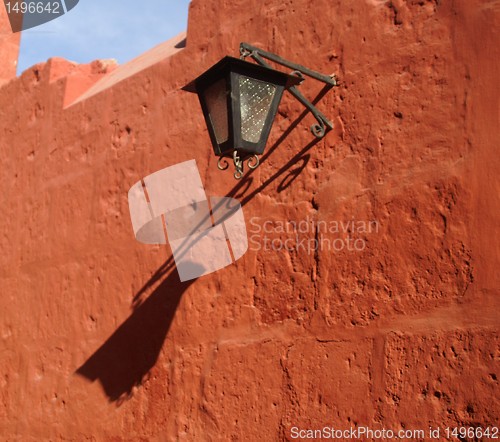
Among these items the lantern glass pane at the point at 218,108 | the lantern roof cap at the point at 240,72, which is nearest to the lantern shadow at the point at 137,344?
the lantern glass pane at the point at 218,108

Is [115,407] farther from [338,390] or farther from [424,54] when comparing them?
[424,54]

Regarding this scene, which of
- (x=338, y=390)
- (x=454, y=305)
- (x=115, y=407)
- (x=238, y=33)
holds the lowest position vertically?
(x=115, y=407)

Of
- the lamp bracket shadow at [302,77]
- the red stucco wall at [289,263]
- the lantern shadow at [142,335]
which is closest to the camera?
the red stucco wall at [289,263]

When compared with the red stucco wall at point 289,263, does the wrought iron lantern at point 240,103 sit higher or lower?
higher

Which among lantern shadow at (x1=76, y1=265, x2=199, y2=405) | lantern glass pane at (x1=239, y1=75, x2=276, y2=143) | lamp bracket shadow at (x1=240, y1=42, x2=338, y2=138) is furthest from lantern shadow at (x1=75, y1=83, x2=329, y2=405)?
lantern glass pane at (x1=239, y1=75, x2=276, y2=143)

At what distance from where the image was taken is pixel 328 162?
320 cm

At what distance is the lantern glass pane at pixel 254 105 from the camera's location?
2932 mm

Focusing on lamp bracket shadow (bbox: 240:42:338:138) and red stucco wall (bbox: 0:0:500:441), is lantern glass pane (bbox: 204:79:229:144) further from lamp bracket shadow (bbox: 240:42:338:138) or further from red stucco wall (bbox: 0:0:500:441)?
red stucco wall (bbox: 0:0:500:441)

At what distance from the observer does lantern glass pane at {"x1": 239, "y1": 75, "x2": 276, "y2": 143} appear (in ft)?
9.62

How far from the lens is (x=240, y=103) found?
9.56 ft

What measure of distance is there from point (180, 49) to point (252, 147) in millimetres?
1408

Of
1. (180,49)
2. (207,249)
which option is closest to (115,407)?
(207,249)

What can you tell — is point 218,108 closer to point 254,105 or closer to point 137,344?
point 254,105

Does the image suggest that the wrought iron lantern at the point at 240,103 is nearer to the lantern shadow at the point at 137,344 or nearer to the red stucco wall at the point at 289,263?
the red stucco wall at the point at 289,263
